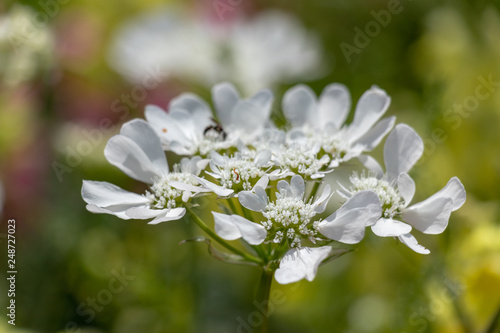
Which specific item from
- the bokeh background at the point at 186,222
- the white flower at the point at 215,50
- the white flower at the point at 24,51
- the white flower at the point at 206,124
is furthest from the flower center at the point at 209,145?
the white flower at the point at 215,50

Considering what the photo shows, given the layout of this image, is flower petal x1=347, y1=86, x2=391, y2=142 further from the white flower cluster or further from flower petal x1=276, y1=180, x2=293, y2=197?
flower petal x1=276, y1=180, x2=293, y2=197

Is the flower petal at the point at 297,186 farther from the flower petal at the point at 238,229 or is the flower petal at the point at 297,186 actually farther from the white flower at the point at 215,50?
the white flower at the point at 215,50

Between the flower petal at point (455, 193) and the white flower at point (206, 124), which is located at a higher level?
the flower petal at point (455, 193)

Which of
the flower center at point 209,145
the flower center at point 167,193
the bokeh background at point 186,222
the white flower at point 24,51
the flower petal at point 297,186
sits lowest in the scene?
the bokeh background at point 186,222

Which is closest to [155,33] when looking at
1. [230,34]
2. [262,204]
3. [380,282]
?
[230,34]

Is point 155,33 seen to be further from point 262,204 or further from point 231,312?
point 262,204

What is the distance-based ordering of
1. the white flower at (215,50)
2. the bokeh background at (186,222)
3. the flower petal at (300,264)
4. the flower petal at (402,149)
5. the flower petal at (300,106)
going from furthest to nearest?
1. the white flower at (215,50)
2. the bokeh background at (186,222)
3. the flower petal at (300,106)
4. the flower petal at (402,149)
5. the flower petal at (300,264)
